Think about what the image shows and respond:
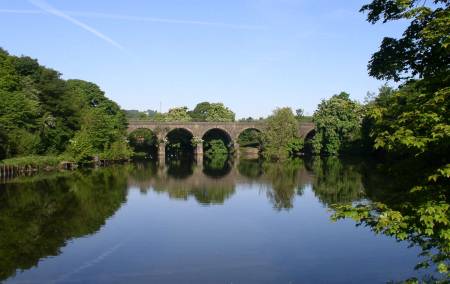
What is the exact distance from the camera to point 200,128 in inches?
4077

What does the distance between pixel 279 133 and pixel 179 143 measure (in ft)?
107

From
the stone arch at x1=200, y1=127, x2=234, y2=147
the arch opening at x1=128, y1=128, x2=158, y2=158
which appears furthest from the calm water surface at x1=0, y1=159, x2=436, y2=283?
the arch opening at x1=128, y1=128, x2=158, y2=158

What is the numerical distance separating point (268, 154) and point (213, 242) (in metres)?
64.9

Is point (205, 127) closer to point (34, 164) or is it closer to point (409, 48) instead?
point (34, 164)

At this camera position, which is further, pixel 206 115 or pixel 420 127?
pixel 206 115

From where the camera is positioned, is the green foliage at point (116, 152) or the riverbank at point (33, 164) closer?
the riverbank at point (33, 164)

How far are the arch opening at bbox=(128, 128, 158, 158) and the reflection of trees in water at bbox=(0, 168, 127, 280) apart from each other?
178 feet

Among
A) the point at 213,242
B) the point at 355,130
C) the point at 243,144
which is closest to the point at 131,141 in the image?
the point at 243,144

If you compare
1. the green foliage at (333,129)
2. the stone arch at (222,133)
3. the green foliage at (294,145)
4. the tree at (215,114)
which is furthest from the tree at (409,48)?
the tree at (215,114)

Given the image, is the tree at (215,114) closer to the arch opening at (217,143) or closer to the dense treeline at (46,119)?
the arch opening at (217,143)

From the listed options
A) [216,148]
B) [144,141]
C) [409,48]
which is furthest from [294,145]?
[409,48]

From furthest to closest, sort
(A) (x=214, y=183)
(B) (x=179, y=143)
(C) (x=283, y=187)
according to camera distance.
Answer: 1. (B) (x=179, y=143)
2. (A) (x=214, y=183)
3. (C) (x=283, y=187)

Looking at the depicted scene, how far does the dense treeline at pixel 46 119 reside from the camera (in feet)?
184

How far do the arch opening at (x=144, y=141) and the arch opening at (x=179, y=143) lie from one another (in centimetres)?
364
